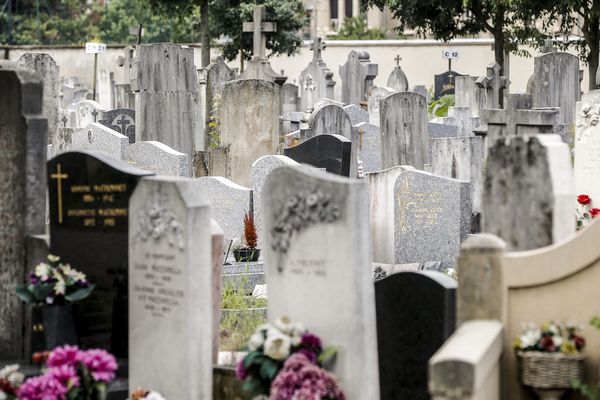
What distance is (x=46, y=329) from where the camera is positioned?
9.42 meters

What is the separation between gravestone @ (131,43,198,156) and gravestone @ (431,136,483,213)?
3361 mm

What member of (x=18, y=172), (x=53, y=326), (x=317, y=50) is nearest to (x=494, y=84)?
(x=317, y=50)

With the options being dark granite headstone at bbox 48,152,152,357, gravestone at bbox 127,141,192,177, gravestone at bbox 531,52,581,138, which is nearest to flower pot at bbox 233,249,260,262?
gravestone at bbox 127,141,192,177

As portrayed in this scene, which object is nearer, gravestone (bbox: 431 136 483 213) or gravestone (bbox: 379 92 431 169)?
gravestone (bbox: 431 136 483 213)

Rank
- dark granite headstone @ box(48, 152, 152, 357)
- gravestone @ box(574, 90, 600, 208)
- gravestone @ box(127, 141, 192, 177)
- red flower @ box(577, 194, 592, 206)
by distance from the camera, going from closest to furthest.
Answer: dark granite headstone @ box(48, 152, 152, 357), red flower @ box(577, 194, 592, 206), gravestone @ box(574, 90, 600, 208), gravestone @ box(127, 141, 192, 177)

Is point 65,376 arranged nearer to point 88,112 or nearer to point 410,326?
point 410,326

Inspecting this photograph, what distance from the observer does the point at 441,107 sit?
31.6m

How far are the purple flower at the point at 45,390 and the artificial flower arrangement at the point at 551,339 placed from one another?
2663 mm

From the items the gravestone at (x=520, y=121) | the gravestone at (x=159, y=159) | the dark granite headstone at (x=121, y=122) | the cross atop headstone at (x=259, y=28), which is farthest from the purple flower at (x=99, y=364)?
the cross atop headstone at (x=259, y=28)

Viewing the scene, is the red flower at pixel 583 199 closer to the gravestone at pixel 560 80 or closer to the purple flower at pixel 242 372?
the purple flower at pixel 242 372

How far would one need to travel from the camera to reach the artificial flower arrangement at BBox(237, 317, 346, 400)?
25.6ft

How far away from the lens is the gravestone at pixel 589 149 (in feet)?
45.1

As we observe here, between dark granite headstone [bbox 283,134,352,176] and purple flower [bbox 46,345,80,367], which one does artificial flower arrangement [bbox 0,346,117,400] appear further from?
dark granite headstone [bbox 283,134,352,176]

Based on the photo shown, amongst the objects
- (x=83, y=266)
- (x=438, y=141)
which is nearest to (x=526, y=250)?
(x=83, y=266)
